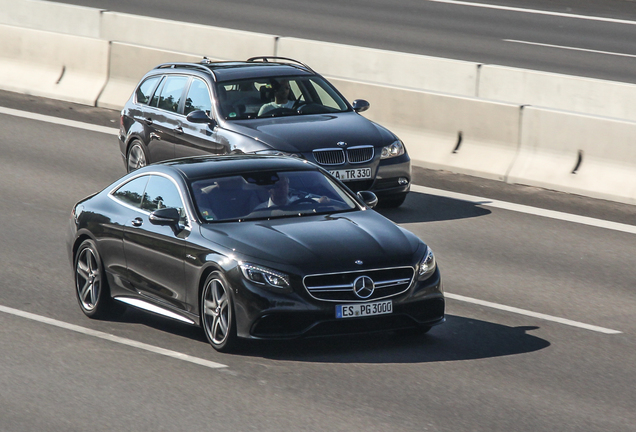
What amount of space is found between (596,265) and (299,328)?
15.2ft

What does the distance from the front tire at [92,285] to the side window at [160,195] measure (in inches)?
26.5

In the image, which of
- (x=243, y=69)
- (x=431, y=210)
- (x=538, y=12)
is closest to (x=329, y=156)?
Answer: (x=431, y=210)

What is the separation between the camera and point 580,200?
1554 cm

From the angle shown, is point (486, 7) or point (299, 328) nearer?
point (299, 328)

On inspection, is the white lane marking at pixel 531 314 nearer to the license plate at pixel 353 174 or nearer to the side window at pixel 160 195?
the side window at pixel 160 195

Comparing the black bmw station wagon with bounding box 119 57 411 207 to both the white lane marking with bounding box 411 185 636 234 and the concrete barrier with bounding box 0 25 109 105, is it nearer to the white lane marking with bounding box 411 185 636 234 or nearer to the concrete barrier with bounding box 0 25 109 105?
the white lane marking with bounding box 411 185 636 234

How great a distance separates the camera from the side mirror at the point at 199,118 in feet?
48.5

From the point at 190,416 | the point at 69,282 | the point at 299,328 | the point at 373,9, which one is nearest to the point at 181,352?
the point at 299,328

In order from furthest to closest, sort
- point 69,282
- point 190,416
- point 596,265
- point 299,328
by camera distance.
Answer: point 596,265 → point 69,282 → point 299,328 → point 190,416

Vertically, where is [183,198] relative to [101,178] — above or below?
above

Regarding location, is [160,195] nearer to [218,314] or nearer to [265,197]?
[265,197]

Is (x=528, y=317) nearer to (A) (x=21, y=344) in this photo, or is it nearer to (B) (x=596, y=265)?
(B) (x=596, y=265)

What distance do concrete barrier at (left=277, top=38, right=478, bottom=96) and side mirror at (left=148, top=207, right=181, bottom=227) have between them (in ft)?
39.7

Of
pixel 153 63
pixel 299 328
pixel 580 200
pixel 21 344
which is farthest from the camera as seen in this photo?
pixel 153 63
